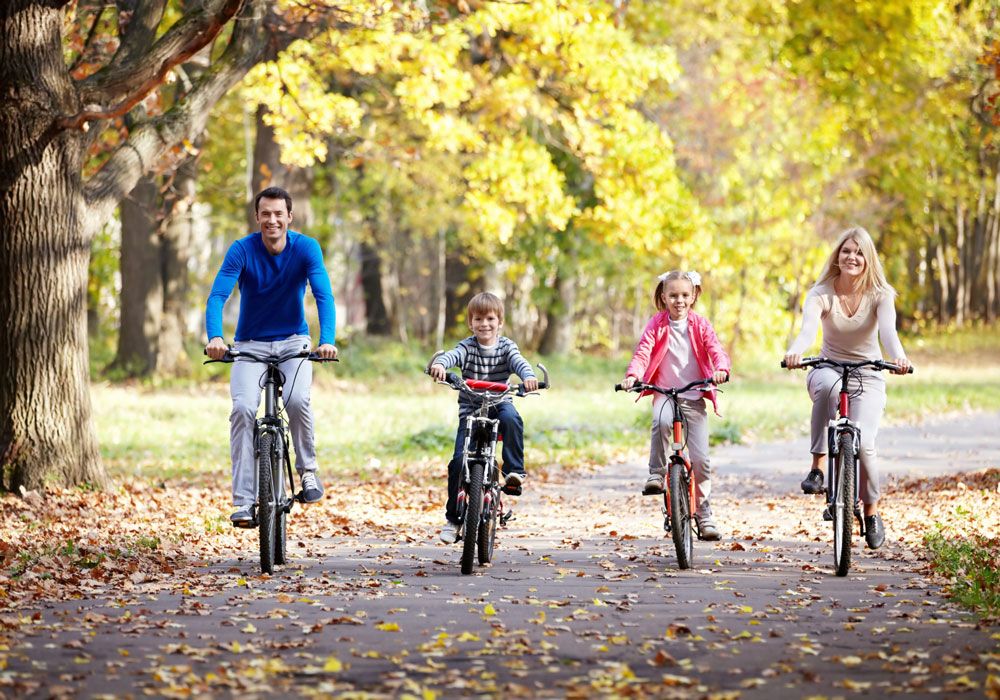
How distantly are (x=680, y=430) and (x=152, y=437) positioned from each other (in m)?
10.6

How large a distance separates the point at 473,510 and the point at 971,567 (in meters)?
2.96

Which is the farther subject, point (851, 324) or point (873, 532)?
point (873, 532)

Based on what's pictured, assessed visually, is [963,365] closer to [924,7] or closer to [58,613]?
[924,7]

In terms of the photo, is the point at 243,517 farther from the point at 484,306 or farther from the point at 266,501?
the point at 484,306

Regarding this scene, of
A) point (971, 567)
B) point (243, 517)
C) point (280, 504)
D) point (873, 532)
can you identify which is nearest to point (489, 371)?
point (280, 504)

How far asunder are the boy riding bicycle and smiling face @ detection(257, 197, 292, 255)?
1.25m

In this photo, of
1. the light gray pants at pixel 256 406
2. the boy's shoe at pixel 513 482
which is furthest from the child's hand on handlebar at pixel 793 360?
the light gray pants at pixel 256 406

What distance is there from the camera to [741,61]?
33.7 m

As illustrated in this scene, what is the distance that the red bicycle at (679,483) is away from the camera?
9.15m

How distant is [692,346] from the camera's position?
9547 millimetres

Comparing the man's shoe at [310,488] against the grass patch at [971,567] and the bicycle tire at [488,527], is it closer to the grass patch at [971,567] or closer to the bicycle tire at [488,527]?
the bicycle tire at [488,527]

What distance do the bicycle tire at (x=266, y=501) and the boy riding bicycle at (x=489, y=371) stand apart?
1.04 metres

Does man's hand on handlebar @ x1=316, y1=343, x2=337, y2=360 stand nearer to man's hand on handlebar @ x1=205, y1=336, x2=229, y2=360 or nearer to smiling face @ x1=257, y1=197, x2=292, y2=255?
man's hand on handlebar @ x1=205, y1=336, x2=229, y2=360

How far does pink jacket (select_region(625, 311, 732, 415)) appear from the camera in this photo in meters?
9.42
